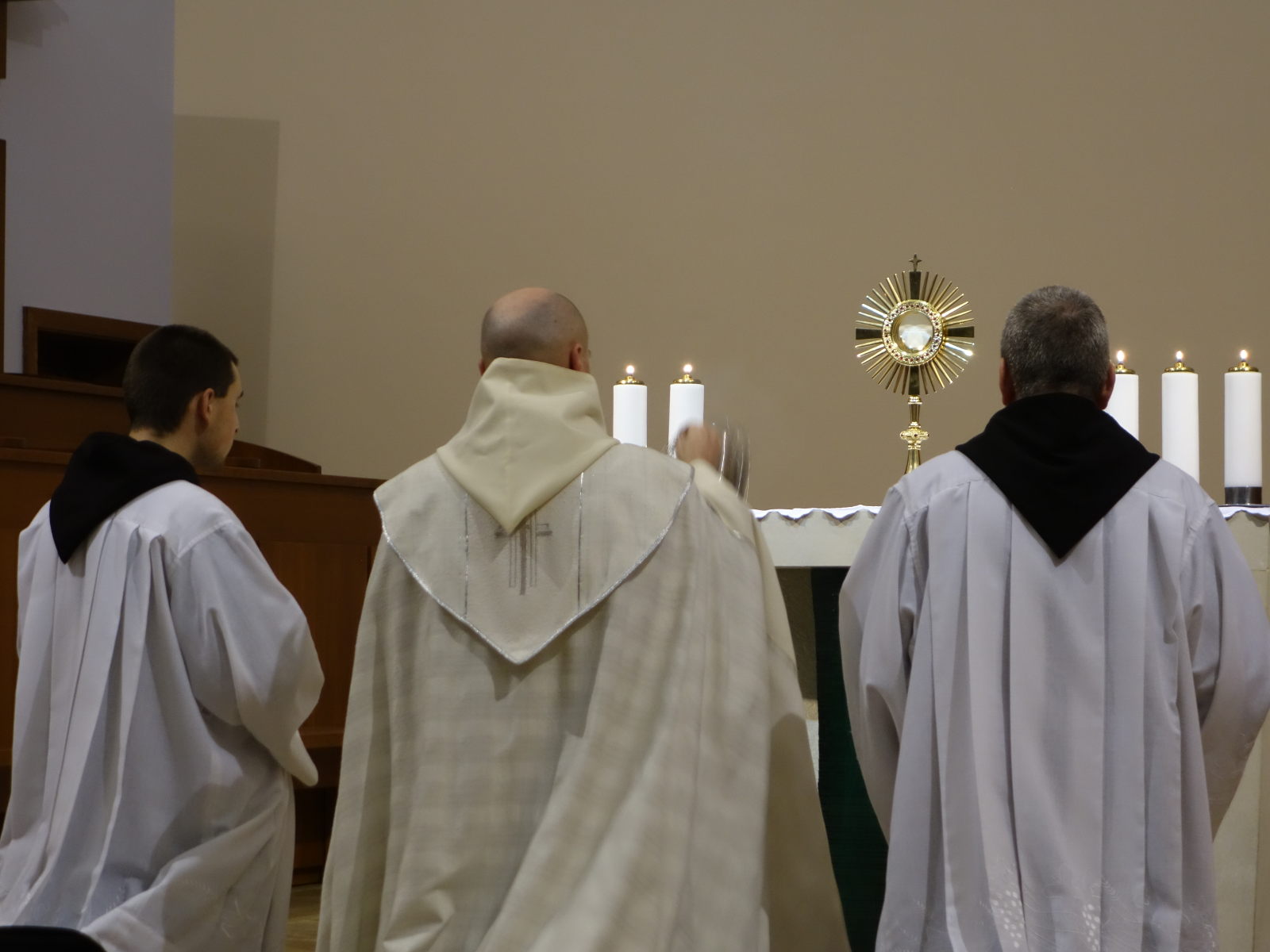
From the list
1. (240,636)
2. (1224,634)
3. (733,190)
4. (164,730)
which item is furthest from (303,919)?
(733,190)

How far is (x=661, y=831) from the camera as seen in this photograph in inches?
109

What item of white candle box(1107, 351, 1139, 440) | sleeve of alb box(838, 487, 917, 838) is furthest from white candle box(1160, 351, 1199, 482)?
sleeve of alb box(838, 487, 917, 838)

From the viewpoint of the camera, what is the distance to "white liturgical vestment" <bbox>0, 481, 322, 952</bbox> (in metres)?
3.34

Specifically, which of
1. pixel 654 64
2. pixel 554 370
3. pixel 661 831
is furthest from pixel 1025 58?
pixel 661 831

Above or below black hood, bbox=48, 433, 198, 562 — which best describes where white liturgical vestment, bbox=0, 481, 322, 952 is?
below

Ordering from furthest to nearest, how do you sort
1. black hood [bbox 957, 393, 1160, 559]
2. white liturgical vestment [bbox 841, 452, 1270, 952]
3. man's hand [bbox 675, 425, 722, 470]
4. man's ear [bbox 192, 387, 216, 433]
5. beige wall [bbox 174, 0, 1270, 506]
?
1. beige wall [bbox 174, 0, 1270, 506]
2. man's ear [bbox 192, 387, 216, 433]
3. man's hand [bbox 675, 425, 722, 470]
4. black hood [bbox 957, 393, 1160, 559]
5. white liturgical vestment [bbox 841, 452, 1270, 952]

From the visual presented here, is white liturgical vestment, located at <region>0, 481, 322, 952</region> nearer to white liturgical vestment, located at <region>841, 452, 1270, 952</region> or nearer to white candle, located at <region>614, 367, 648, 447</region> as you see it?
white candle, located at <region>614, 367, 648, 447</region>

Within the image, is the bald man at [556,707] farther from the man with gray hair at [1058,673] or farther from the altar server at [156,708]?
the altar server at [156,708]

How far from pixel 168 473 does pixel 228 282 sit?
5.79 metres

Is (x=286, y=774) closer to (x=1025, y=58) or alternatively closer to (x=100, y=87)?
(x=1025, y=58)

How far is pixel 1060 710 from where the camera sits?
2.77 metres

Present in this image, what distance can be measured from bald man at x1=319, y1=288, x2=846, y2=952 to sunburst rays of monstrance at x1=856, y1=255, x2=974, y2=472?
1.72 meters

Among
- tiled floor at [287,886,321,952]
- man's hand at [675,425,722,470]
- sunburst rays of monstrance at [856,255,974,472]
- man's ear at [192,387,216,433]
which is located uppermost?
sunburst rays of monstrance at [856,255,974,472]

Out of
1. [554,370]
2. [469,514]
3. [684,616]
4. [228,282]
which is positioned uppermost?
[228,282]
